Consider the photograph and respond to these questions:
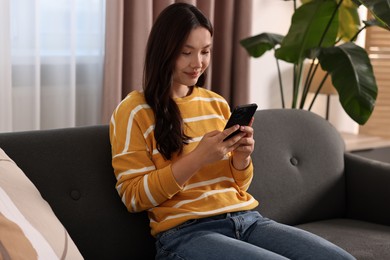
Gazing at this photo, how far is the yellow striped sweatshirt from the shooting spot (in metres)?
1.99

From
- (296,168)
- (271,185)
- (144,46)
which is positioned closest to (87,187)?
(271,185)

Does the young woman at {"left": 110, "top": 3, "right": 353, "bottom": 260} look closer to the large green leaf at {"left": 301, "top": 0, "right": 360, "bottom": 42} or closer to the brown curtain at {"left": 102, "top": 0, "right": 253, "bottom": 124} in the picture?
the brown curtain at {"left": 102, "top": 0, "right": 253, "bottom": 124}

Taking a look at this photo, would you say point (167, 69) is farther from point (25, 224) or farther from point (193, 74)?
point (25, 224)

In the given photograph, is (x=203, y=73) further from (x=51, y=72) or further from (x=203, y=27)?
(x=51, y=72)

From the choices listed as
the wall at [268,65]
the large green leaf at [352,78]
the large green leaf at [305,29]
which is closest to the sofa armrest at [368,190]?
the large green leaf at [352,78]

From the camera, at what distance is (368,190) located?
2.70 metres

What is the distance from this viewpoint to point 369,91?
306cm

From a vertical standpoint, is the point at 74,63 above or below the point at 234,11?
below

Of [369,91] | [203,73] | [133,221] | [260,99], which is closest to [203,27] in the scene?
[203,73]

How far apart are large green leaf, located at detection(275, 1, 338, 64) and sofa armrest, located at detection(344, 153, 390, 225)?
0.80 meters

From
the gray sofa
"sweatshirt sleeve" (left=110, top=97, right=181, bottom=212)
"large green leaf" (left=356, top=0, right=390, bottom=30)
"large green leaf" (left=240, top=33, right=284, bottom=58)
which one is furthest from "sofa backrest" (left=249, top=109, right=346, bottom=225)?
"large green leaf" (left=240, top=33, right=284, bottom=58)

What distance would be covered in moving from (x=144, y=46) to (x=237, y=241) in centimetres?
172

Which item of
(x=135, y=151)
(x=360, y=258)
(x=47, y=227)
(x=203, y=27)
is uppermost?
(x=203, y=27)

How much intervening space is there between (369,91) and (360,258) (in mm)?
1012
